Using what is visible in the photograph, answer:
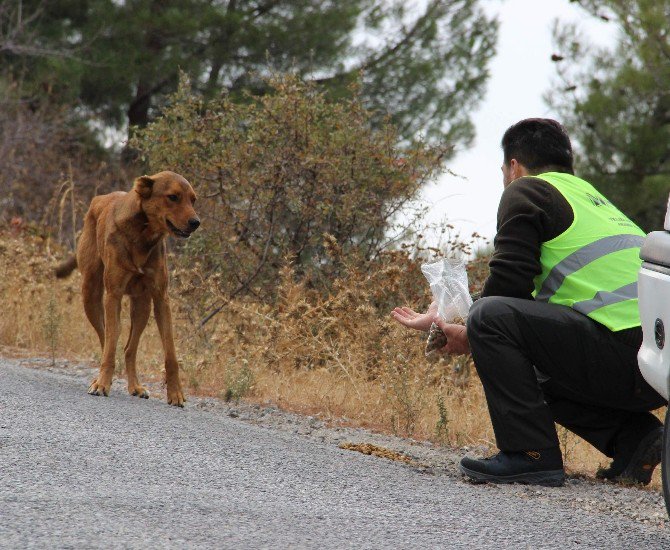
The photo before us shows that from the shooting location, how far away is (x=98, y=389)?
6.42 metres

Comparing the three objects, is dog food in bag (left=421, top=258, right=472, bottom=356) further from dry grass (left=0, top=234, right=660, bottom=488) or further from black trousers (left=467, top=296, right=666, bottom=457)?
dry grass (left=0, top=234, right=660, bottom=488)

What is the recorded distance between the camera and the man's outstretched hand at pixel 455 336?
4957 mm

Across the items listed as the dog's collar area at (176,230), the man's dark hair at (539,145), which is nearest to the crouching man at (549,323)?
the man's dark hair at (539,145)

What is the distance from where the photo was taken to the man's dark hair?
504 centimetres

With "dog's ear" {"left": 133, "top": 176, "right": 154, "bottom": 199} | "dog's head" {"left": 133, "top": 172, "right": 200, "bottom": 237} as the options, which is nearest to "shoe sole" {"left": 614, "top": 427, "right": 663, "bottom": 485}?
"dog's head" {"left": 133, "top": 172, "right": 200, "bottom": 237}

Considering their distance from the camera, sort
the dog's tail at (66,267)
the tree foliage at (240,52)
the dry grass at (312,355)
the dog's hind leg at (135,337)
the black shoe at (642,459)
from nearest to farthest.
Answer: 1. the black shoe at (642,459)
2. the dry grass at (312,355)
3. the dog's hind leg at (135,337)
4. the dog's tail at (66,267)
5. the tree foliage at (240,52)

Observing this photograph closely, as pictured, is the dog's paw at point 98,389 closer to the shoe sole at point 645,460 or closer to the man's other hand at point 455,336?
the man's other hand at point 455,336

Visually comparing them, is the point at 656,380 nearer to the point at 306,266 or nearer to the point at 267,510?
the point at 267,510

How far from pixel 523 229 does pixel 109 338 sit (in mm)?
3050

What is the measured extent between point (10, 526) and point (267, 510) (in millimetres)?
910

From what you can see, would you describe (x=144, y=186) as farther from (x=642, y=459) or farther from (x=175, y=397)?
(x=642, y=459)

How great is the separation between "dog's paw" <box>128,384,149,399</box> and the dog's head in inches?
39.4

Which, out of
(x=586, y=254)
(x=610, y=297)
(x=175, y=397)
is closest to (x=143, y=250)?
(x=175, y=397)

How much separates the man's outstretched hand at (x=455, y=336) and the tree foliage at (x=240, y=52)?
10.7 metres
